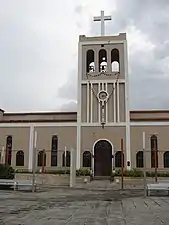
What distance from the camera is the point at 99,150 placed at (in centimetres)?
3406

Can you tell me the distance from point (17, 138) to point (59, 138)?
440cm

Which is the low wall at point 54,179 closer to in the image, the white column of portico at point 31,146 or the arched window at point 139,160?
the white column of portico at point 31,146

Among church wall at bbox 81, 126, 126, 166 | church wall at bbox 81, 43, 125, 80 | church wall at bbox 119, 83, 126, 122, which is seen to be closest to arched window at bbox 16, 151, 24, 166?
church wall at bbox 81, 126, 126, 166

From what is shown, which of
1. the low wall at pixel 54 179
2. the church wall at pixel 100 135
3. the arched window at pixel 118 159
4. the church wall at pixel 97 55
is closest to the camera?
the low wall at pixel 54 179

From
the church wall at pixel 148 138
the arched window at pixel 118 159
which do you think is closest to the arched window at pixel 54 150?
the arched window at pixel 118 159

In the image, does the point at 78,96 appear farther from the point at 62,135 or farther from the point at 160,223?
the point at 160,223

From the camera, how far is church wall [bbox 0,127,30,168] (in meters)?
34.6

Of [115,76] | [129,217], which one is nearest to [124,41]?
[115,76]

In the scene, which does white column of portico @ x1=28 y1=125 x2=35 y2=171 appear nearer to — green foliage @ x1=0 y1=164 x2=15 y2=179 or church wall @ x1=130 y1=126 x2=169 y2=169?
church wall @ x1=130 y1=126 x2=169 y2=169

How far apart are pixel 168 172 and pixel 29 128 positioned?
46.7ft

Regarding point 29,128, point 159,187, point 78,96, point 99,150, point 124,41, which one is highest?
point 124,41

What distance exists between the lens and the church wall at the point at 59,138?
3397 centimetres

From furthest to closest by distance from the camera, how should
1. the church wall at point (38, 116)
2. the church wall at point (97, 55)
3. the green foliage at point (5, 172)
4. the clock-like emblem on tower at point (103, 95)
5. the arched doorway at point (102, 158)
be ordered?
the church wall at point (38, 116)
the church wall at point (97, 55)
the clock-like emblem on tower at point (103, 95)
the arched doorway at point (102, 158)
the green foliage at point (5, 172)

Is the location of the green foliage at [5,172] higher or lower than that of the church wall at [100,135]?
lower
